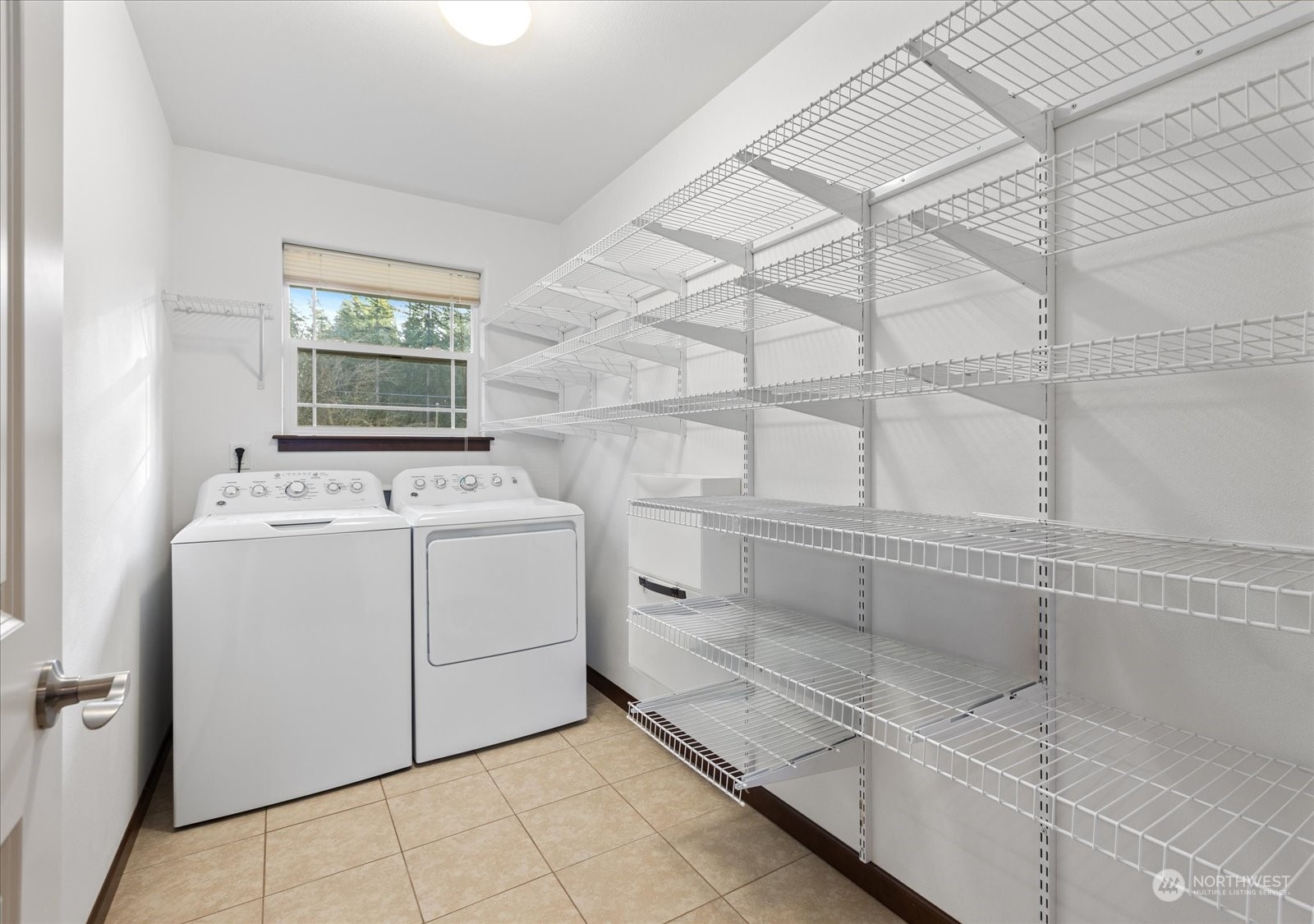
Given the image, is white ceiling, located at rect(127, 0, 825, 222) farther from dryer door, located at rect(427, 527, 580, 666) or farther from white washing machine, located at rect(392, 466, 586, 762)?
dryer door, located at rect(427, 527, 580, 666)

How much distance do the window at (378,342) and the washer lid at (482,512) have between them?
1.95 ft

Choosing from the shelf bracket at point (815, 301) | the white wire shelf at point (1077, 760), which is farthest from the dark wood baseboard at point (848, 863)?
the shelf bracket at point (815, 301)

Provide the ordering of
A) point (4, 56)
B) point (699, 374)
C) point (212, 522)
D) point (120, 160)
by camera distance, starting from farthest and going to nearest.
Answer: point (699, 374) → point (212, 522) → point (120, 160) → point (4, 56)

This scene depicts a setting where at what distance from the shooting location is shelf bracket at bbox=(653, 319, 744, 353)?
76.6 inches

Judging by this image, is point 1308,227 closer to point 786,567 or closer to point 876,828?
point 786,567

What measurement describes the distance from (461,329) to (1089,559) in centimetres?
315

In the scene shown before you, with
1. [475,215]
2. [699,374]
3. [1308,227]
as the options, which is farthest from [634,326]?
[475,215]

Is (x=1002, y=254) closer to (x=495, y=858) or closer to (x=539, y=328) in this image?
(x=495, y=858)

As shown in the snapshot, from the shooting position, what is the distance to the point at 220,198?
2773mm

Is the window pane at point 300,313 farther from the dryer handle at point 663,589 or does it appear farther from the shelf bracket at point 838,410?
the shelf bracket at point 838,410

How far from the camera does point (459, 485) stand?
304cm

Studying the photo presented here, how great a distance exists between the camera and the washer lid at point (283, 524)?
6.86 feet

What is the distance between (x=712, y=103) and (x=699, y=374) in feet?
3.22

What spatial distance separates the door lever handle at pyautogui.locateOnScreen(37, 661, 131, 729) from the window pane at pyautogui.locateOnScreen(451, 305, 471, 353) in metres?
2.93
